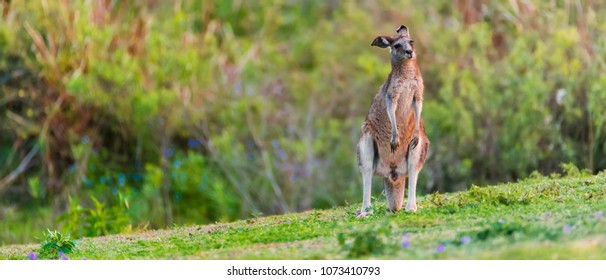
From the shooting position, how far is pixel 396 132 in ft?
27.5

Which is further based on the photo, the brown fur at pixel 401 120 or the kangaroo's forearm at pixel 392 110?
the brown fur at pixel 401 120

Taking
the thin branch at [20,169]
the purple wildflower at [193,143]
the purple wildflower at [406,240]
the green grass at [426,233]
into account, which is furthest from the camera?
the purple wildflower at [193,143]

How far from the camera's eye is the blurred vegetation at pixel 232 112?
13750 millimetres

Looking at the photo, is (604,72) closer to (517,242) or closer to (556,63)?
(556,63)

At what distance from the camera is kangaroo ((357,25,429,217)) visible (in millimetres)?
Answer: 8461

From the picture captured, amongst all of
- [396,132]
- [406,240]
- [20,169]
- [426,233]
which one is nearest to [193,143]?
[20,169]

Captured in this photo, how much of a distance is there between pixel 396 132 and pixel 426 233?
130cm

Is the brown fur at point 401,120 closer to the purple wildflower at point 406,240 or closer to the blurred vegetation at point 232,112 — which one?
the purple wildflower at point 406,240

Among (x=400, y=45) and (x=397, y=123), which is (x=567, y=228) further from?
(x=400, y=45)

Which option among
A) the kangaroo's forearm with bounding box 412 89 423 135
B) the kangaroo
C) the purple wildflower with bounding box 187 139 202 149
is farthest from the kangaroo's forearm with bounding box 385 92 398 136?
the purple wildflower with bounding box 187 139 202 149

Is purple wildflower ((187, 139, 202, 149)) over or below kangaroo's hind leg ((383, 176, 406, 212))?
over

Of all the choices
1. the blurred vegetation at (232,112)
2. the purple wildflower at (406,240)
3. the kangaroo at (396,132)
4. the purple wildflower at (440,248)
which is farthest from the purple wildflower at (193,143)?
the purple wildflower at (440,248)

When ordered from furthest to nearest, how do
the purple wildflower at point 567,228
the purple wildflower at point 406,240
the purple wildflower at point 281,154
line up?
the purple wildflower at point 281,154, the purple wildflower at point 406,240, the purple wildflower at point 567,228

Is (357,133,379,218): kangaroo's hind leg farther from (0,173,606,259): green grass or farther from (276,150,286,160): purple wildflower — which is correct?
(276,150,286,160): purple wildflower
